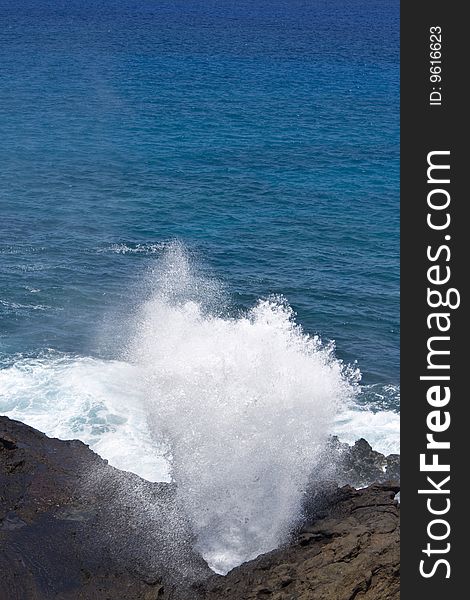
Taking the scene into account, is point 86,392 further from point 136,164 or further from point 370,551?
point 136,164

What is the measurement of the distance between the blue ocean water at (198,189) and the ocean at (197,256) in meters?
0.18

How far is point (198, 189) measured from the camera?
5869 cm

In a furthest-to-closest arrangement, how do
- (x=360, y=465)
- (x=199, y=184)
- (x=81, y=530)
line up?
(x=199, y=184) < (x=360, y=465) < (x=81, y=530)

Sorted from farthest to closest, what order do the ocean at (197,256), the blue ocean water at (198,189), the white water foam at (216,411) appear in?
1. the blue ocean water at (198,189)
2. the ocean at (197,256)
3. the white water foam at (216,411)

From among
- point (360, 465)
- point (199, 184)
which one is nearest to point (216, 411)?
point (360, 465)

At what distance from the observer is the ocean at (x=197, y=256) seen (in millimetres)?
32188

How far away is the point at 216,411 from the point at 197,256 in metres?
18.6

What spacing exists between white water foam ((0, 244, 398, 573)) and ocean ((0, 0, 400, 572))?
0.34 feet

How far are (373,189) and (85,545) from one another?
41625 millimetres

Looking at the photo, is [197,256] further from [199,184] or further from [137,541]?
[137,541]

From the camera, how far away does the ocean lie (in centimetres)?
3219

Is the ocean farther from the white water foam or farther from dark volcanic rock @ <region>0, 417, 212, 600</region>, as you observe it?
dark volcanic rock @ <region>0, 417, 212, 600</region>

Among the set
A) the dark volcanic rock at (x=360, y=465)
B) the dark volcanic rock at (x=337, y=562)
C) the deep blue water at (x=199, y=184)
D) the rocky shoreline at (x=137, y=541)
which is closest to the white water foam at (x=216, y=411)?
the dark volcanic rock at (x=360, y=465)

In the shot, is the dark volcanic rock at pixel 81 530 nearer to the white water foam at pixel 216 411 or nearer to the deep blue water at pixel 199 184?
the white water foam at pixel 216 411
